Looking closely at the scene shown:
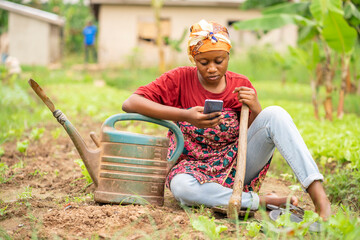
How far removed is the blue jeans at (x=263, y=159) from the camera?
93.6 inches

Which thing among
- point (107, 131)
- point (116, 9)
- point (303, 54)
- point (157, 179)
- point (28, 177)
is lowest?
point (28, 177)

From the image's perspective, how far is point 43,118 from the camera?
20.2 feet

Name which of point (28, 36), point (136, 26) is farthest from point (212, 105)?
point (28, 36)

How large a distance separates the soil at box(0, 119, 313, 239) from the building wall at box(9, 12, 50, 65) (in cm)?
1619

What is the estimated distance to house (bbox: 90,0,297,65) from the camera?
17438 mm

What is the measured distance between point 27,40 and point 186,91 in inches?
698

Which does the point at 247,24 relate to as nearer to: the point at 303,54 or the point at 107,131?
the point at 303,54

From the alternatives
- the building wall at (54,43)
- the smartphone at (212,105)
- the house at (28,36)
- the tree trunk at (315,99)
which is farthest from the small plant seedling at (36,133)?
the building wall at (54,43)

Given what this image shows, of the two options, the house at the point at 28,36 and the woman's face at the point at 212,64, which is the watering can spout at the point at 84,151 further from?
the house at the point at 28,36

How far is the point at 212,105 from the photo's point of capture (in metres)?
2.37

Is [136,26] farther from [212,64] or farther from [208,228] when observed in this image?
[208,228]

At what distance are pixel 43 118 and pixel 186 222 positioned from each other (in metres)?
4.41

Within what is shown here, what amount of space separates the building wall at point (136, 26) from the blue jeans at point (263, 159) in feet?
49.1

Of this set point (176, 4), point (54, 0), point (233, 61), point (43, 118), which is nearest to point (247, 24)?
point (43, 118)
